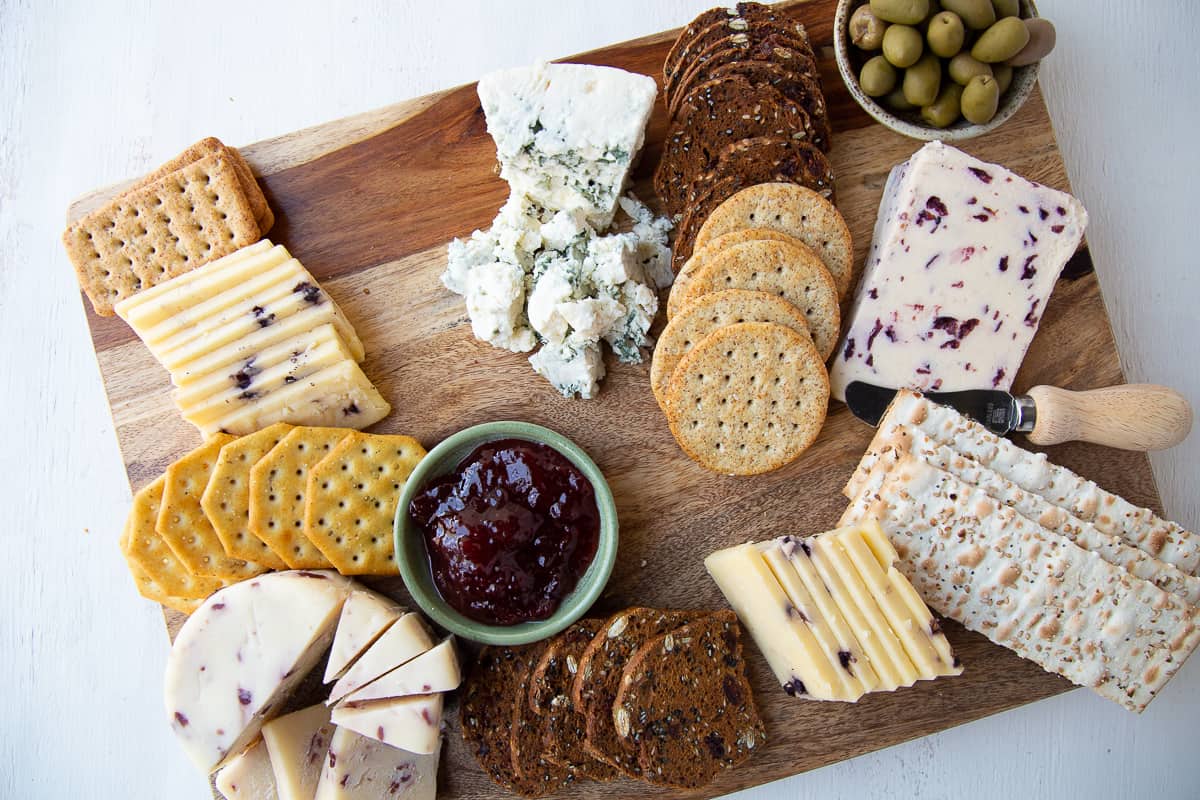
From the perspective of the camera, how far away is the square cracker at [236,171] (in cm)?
298

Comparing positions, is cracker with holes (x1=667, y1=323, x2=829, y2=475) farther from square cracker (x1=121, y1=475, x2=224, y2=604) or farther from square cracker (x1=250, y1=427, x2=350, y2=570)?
square cracker (x1=121, y1=475, x2=224, y2=604)

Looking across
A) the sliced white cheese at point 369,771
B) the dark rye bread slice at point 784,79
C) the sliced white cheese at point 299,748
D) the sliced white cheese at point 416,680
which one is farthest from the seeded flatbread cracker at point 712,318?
the sliced white cheese at point 299,748

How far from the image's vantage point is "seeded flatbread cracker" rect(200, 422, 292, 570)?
8.97ft

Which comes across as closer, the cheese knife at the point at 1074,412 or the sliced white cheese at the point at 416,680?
the sliced white cheese at the point at 416,680

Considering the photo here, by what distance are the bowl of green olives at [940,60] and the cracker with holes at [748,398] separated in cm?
87

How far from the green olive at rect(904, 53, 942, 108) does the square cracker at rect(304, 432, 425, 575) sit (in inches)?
80.1

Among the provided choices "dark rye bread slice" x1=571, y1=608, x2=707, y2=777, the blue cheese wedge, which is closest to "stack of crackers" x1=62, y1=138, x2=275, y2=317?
the blue cheese wedge

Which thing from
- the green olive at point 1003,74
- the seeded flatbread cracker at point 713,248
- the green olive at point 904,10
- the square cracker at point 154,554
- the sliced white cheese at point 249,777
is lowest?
the sliced white cheese at point 249,777

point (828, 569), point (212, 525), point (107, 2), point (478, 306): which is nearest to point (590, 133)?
point (478, 306)

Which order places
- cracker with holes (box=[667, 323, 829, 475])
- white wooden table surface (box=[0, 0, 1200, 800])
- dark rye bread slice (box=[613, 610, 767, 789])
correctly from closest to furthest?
dark rye bread slice (box=[613, 610, 767, 789])
cracker with holes (box=[667, 323, 829, 475])
white wooden table surface (box=[0, 0, 1200, 800])

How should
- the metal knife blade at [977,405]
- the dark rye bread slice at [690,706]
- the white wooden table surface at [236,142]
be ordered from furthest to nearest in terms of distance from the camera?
the white wooden table surface at [236,142], the metal knife blade at [977,405], the dark rye bread slice at [690,706]

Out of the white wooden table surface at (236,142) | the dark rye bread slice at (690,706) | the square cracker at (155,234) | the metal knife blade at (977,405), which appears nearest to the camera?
the dark rye bread slice at (690,706)

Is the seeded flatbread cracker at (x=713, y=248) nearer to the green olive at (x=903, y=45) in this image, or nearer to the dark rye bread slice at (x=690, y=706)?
the green olive at (x=903, y=45)

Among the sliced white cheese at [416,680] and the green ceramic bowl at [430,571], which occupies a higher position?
the green ceramic bowl at [430,571]
